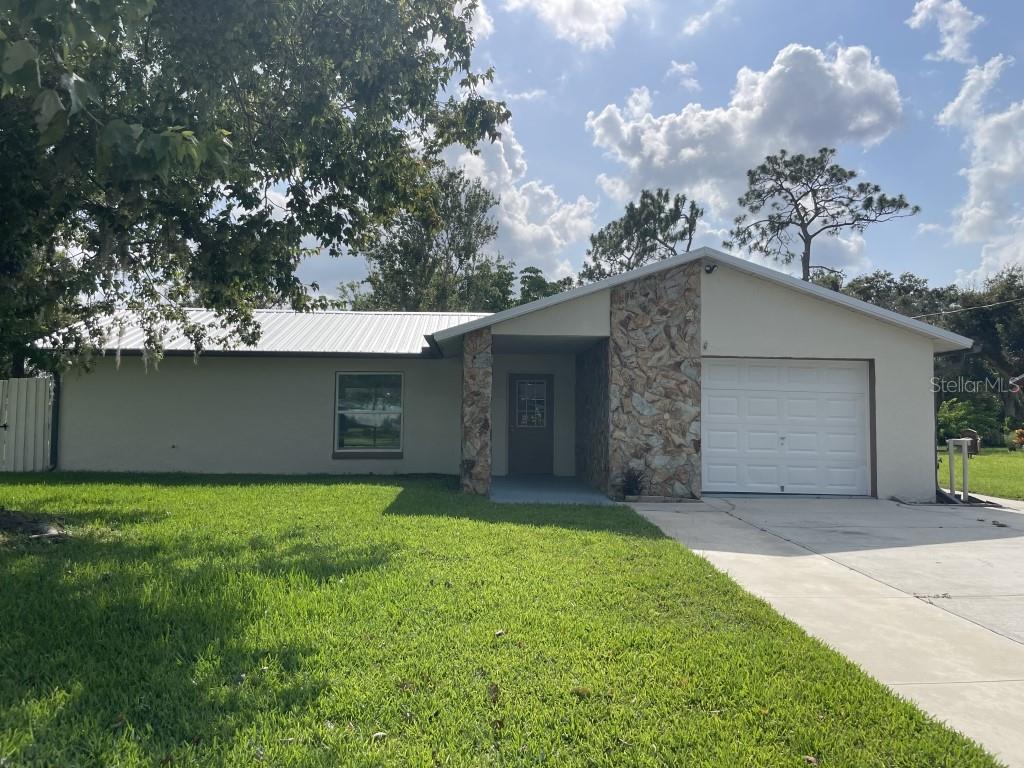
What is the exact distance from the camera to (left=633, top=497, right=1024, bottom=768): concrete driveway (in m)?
3.74

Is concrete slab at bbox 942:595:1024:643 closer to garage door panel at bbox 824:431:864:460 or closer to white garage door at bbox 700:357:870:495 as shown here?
white garage door at bbox 700:357:870:495

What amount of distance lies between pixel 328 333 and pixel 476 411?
5.29 meters

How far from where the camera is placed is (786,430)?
37.2 feet

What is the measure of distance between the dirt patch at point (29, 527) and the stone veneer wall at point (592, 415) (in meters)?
7.57

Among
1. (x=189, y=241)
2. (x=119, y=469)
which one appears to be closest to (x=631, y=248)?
(x=119, y=469)

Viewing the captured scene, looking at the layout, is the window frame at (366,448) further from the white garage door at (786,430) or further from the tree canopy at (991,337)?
the tree canopy at (991,337)

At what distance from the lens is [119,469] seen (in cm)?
1371

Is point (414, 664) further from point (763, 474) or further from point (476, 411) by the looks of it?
point (763, 474)

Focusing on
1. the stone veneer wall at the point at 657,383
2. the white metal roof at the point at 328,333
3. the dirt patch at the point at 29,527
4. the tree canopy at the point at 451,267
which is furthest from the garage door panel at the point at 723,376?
the tree canopy at the point at 451,267

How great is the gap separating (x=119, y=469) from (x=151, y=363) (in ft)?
7.65

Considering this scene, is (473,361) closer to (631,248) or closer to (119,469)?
(119,469)

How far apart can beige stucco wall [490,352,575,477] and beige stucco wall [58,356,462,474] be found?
1.01 metres

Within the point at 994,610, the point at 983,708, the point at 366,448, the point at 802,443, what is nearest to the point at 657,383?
the point at 802,443

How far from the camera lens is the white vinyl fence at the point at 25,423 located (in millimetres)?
13516
